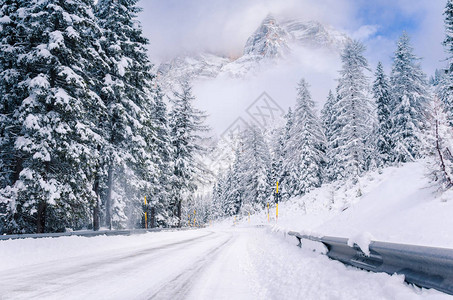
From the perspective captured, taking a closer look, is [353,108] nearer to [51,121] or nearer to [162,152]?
[162,152]

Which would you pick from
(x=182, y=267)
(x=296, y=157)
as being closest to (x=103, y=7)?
(x=182, y=267)

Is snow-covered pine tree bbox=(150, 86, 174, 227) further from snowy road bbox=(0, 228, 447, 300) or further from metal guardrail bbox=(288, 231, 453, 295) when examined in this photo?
Answer: metal guardrail bbox=(288, 231, 453, 295)

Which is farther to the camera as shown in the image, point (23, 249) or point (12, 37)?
point (12, 37)

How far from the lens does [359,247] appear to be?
3049 millimetres

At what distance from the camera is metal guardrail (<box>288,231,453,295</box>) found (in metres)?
1.76

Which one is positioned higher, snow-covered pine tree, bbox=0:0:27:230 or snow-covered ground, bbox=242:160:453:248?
snow-covered pine tree, bbox=0:0:27:230

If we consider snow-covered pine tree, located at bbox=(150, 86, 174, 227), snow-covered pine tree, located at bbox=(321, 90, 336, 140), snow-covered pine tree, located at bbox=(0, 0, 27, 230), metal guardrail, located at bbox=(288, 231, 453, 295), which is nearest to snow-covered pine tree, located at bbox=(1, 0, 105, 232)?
snow-covered pine tree, located at bbox=(0, 0, 27, 230)

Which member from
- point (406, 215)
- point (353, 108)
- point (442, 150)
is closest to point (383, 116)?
point (353, 108)

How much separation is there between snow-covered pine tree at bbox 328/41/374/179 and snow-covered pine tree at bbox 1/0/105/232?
23.4 metres

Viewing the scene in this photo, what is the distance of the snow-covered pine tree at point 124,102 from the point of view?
54.3 feet

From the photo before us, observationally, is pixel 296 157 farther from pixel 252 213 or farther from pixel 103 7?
pixel 103 7

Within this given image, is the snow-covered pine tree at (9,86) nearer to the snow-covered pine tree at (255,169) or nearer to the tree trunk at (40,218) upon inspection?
the tree trunk at (40,218)

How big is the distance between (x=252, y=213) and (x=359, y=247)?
5126 centimetres

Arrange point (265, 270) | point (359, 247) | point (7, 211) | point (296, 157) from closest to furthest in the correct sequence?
point (359, 247) → point (265, 270) → point (7, 211) → point (296, 157)
